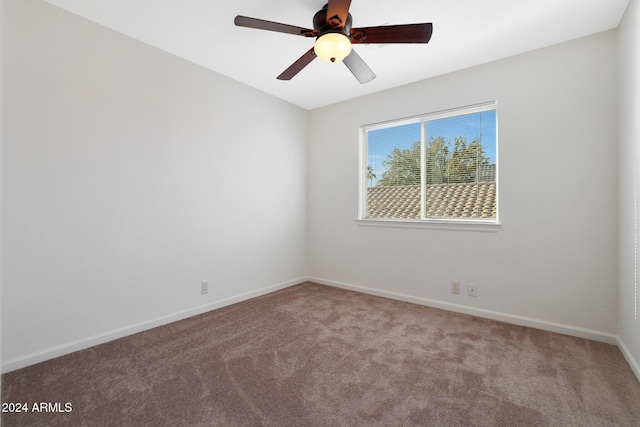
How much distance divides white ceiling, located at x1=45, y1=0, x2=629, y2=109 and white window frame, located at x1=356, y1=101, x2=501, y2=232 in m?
0.45

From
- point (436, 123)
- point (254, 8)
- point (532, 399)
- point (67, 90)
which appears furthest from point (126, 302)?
point (436, 123)

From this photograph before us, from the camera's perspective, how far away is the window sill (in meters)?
3.15

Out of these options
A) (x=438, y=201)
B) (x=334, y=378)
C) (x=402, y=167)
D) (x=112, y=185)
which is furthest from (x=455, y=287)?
(x=112, y=185)

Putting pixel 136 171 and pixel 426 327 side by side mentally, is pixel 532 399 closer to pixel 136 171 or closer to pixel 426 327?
pixel 426 327

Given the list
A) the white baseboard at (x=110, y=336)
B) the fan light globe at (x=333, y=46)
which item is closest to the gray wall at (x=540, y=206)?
the fan light globe at (x=333, y=46)

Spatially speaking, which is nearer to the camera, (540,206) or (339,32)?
(339,32)

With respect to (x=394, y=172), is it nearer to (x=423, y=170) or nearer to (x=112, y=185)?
(x=423, y=170)

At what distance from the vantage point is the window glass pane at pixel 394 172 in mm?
3768

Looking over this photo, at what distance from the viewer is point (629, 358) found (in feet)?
7.50

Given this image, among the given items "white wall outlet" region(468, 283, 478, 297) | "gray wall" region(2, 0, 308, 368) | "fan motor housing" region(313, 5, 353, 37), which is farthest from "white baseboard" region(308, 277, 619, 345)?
"fan motor housing" region(313, 5, 353, 37)

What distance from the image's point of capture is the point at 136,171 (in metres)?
2.82

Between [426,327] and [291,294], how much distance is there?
5.54ft

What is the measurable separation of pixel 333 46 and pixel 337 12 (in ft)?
0.68

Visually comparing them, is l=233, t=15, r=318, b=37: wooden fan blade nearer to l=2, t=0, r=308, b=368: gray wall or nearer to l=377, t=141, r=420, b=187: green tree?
l=2, t=0, r=308, b=368: gray wall
